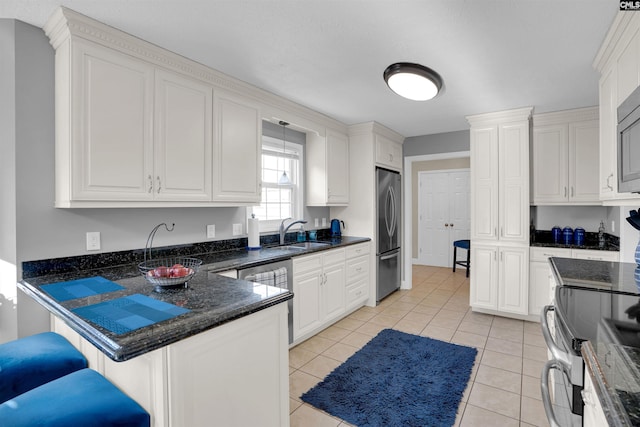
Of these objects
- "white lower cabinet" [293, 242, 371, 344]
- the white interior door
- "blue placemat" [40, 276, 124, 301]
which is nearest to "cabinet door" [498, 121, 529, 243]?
"white lower cabinet" [293, 242, 371, 344]

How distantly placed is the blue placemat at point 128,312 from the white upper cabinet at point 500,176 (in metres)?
3.63

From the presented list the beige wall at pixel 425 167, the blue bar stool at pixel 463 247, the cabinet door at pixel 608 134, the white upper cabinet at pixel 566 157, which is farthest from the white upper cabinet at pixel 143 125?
the beige wall at pixel 425 167

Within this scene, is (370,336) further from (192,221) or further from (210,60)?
(210,60)

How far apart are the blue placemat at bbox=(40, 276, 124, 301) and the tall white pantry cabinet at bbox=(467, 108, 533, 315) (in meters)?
3.77

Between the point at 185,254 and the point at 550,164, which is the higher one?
the point at 550,164

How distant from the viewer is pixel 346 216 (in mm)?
4434

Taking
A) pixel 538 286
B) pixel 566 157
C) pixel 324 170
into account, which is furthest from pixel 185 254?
pixel 566 157

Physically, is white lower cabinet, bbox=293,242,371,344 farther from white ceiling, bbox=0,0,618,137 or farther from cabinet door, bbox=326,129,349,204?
white ceiling, bbox=0,0,618,137

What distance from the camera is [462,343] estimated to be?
3.14 meters

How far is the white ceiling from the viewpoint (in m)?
1.75

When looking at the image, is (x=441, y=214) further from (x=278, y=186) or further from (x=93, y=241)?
(x=93, y=241)

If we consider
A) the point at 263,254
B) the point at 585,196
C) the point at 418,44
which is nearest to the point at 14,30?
the point at 263,254

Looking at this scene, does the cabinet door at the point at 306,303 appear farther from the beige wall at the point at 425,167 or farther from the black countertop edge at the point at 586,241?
the beige wall at the point at 425,167

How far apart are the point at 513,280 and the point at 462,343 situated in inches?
45.1
